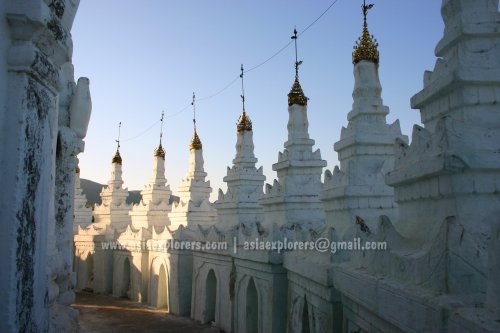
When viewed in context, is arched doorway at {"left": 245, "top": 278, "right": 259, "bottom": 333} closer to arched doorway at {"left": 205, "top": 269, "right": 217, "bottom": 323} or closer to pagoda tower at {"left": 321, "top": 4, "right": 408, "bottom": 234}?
pagoda tower at {"left": 321, "top": 4, "right": 408, "bottom": 234}

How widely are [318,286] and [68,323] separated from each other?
169 inches

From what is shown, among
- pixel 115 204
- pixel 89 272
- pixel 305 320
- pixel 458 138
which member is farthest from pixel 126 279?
pixel 458 138

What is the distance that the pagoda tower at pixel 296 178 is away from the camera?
47.3 ft

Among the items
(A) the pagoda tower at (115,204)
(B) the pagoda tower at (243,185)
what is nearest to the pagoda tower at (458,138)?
(B) the pagoda tower at (243,185)

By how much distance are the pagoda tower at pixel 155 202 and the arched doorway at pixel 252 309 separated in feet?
44.2

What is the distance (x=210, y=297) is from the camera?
17.8 m

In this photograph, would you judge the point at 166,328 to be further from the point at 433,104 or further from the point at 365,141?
the point at 433,104

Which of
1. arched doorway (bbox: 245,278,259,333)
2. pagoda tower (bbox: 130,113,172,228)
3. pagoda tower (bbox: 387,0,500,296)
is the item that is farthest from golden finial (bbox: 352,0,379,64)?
pagoda tower (bbox: 130,113,172,228)

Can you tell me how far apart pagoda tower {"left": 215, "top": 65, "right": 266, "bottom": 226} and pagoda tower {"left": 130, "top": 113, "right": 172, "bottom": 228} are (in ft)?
26.6

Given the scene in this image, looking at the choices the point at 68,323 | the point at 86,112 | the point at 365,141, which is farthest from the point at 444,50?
the point at 68,323

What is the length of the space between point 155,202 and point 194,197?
420 cm

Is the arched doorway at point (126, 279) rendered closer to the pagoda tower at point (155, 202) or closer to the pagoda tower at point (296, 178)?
the pagoda tower at point (155, 202)

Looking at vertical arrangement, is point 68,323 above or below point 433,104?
below

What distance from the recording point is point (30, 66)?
345cm
